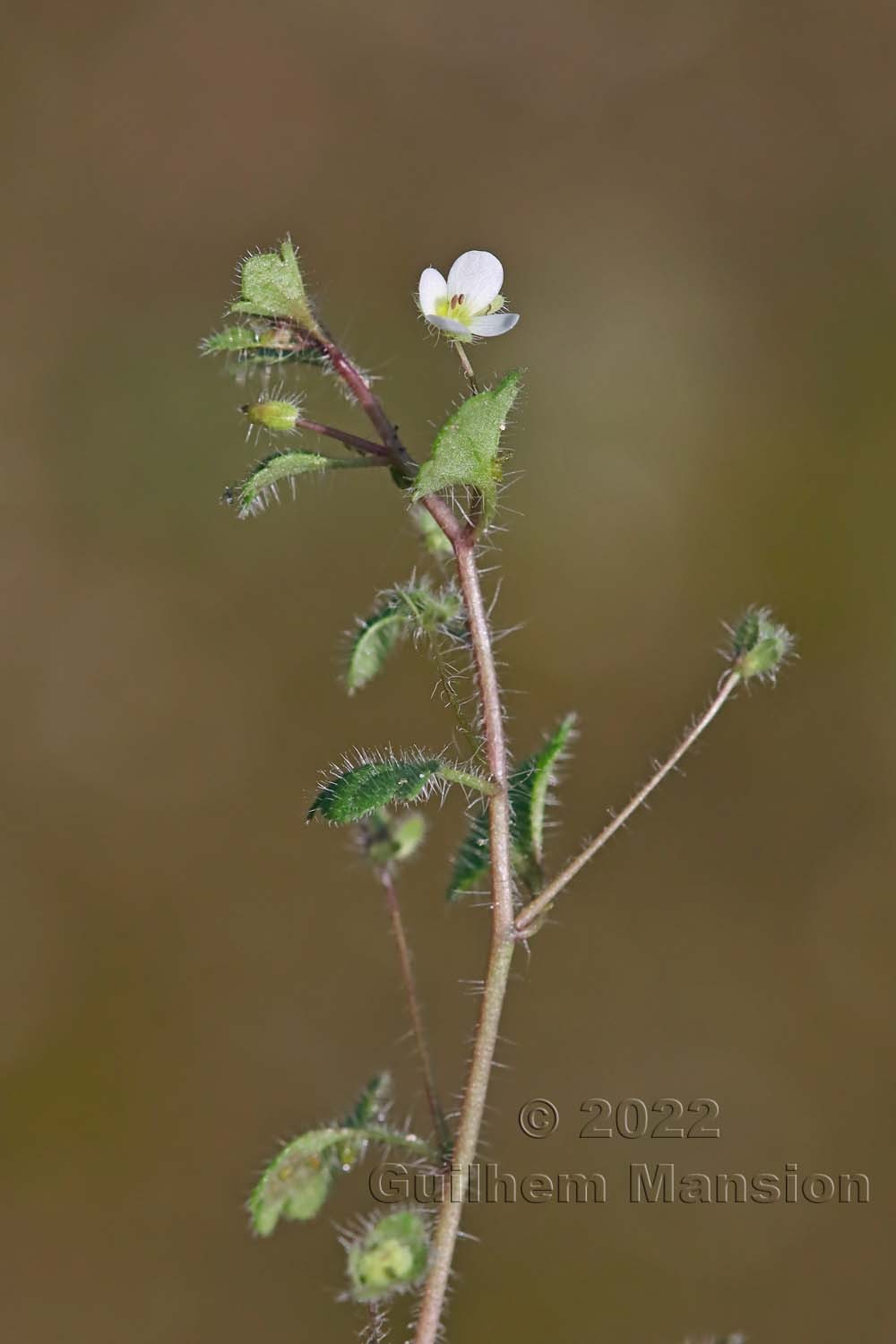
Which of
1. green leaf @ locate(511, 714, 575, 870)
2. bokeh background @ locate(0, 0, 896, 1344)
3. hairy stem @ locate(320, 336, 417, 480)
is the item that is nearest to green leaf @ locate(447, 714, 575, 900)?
green leaf @ locate(511, 714, 575, 870)

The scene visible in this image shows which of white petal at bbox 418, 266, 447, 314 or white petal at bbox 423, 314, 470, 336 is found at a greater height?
white petal at bbox 418, 266, 447, 314

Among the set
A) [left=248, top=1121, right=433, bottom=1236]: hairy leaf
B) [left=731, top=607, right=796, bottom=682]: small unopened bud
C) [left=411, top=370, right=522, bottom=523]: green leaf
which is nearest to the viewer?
[left=411, top=370, right=522, bottom=523]: green leaf

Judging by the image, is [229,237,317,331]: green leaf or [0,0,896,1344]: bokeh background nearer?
[229,237,317,331]: green leaf

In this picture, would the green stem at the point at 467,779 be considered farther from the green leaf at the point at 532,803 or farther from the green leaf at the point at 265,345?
the green leaf at the point at 265,345

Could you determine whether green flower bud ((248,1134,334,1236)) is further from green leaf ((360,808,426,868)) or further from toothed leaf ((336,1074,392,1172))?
green leaf ((360,808,426,868))

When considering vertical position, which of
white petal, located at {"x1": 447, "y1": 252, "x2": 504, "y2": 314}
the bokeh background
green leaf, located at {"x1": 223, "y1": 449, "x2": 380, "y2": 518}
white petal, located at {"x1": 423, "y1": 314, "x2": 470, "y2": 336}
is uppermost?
the bokeh background

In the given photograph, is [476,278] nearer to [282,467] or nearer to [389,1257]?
[282,467]
